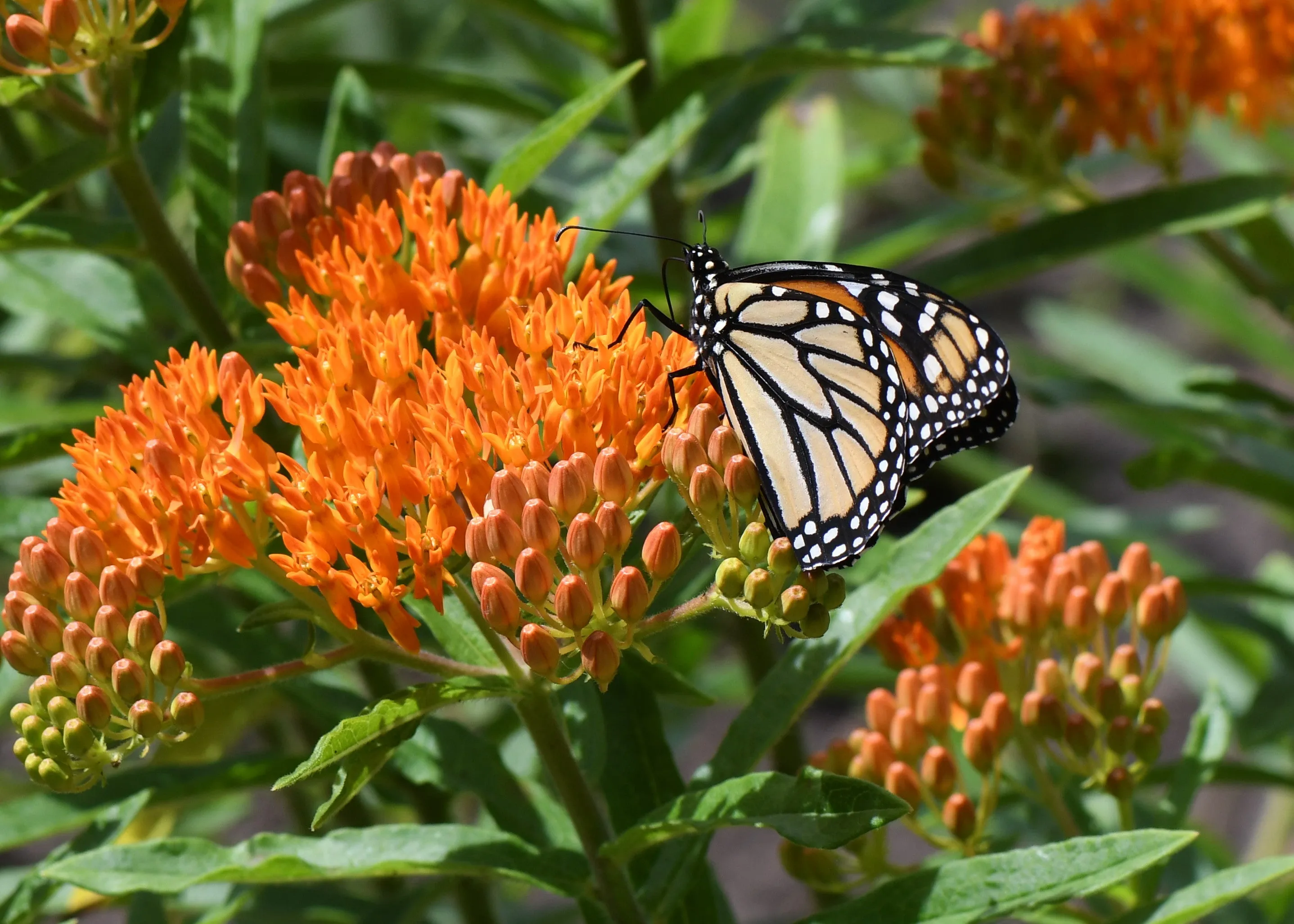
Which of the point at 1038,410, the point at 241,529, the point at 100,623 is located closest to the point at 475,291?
the point at 241,529

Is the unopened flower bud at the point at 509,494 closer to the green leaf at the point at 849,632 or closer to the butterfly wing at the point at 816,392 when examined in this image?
the butterfly wing at the point at 816,392

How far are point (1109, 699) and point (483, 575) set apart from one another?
3.30ft

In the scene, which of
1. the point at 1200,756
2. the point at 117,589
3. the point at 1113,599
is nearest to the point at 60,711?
the point at 117,589

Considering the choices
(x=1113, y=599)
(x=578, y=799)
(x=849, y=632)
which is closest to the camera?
(x=578, y=799)

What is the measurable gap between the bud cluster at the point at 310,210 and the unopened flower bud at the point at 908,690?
37.5 inches

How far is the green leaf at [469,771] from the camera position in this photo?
199 centimetres

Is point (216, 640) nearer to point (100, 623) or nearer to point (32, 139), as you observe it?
point (100, 623)

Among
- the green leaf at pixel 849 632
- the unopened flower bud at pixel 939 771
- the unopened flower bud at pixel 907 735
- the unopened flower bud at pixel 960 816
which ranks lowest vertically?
the unopened flower bud at pixel 960 816

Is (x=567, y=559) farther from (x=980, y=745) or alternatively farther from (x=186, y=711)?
(x=980, y=745)

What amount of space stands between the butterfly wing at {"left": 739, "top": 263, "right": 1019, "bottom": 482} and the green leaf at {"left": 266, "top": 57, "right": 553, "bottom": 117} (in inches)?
35.6

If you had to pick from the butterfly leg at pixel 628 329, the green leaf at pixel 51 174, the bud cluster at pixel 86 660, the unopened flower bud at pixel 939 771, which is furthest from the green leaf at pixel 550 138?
the unopened flower bud at pixel 939 771

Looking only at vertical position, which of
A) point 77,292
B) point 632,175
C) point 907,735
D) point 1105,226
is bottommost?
point 907,735

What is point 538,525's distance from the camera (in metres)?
1.63

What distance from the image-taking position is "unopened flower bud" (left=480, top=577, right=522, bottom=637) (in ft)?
5.26
